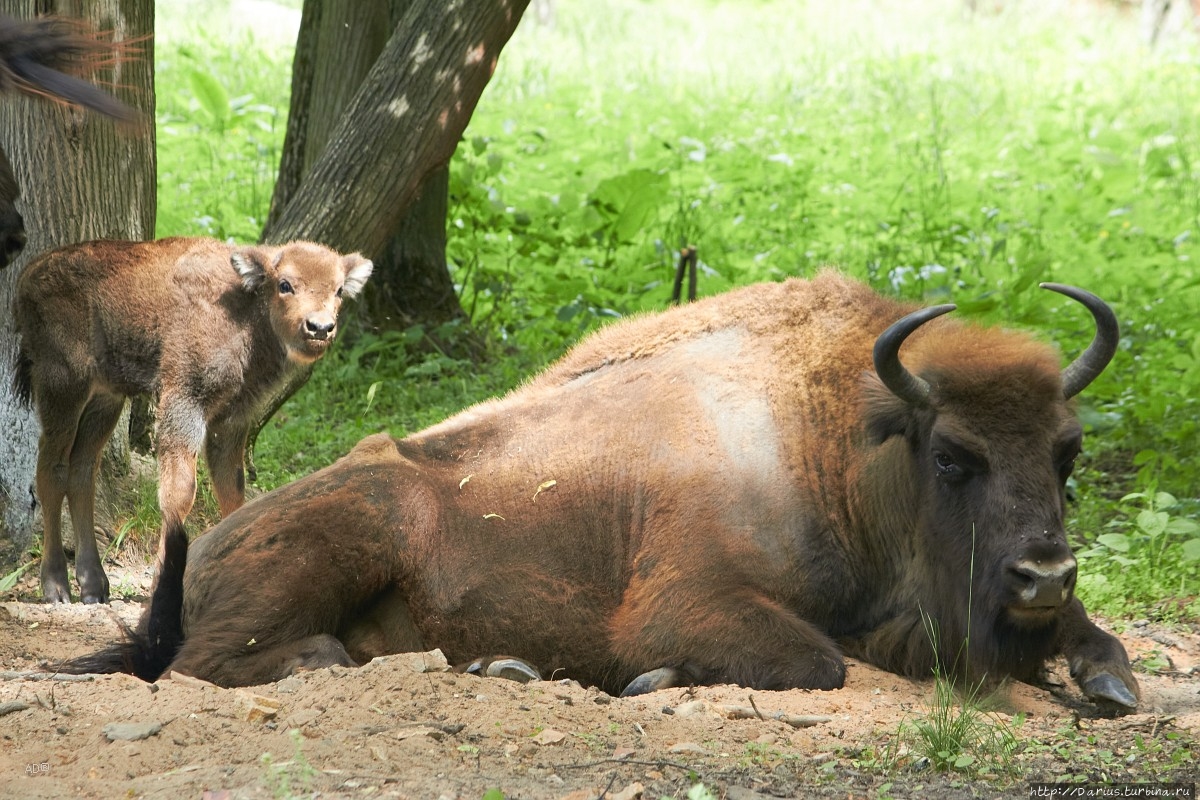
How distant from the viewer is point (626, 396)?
573 cm

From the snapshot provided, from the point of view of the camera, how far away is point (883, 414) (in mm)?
5148

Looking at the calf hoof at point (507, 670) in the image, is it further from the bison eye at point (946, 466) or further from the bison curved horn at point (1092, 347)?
the bison curved horn at point (1092, 347)

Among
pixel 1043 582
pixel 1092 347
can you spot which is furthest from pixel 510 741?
pixel 1092 347

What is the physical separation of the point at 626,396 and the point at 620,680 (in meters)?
1.28

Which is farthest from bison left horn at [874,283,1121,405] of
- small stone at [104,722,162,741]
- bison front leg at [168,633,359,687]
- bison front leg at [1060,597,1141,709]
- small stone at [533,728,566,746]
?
small stone at [104,722,162,741]

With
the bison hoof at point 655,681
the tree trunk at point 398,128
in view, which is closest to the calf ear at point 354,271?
the tree trunk at point 398,128

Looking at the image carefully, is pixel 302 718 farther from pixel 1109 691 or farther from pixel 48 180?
pixel 48 180

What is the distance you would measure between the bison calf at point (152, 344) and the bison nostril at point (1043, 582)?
3.19 metres

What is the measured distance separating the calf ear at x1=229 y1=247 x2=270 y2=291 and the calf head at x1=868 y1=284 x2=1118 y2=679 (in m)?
2.93

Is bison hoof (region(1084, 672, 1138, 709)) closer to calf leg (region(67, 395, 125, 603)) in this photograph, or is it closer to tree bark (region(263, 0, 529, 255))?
tree bark (region(263, 0, 529, 255))

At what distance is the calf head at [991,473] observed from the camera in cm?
463

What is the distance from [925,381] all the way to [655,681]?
159cm

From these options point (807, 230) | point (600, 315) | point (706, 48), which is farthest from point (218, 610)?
point (706, 48)

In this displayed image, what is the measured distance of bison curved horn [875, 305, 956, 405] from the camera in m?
4.77
